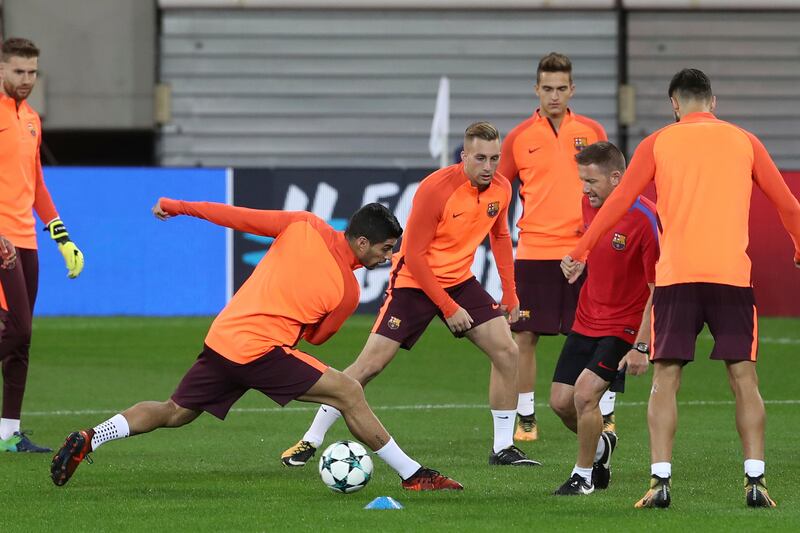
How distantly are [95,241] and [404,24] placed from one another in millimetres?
8877

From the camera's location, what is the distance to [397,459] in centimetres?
804

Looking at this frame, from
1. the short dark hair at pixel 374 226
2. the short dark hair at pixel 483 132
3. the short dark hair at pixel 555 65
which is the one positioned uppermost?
the short dark hair at pixel 555 65

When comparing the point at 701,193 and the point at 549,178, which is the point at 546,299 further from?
the point at 701,193

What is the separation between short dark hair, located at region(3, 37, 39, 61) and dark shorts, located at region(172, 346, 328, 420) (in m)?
2.69

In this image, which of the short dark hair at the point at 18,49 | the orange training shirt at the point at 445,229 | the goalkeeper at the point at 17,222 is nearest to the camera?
the orange training shirt at the point at 445,229

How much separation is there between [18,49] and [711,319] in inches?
185

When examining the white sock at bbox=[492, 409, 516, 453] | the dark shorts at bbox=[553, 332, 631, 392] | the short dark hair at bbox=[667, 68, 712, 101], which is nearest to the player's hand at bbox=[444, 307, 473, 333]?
the white sock at bbox=[492, 409, 516, 453]

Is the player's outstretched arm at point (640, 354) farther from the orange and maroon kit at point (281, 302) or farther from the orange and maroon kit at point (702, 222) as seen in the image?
the orange and maroon kit at point (281, 302)

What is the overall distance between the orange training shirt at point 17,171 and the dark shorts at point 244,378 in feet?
7.50

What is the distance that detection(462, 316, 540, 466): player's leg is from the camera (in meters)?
9.35

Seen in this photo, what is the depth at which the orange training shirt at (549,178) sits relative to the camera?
10.8 m

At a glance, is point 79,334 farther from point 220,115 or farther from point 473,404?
point 220,115

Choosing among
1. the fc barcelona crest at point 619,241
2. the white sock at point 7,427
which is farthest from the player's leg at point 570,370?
the white sock at point 7,427

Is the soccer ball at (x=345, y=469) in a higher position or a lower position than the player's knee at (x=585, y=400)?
lower
